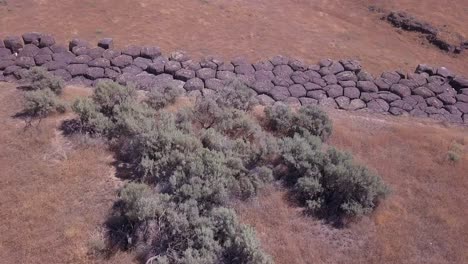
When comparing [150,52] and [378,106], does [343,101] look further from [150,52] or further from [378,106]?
[150,52]

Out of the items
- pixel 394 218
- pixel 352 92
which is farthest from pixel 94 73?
pixel 394 218

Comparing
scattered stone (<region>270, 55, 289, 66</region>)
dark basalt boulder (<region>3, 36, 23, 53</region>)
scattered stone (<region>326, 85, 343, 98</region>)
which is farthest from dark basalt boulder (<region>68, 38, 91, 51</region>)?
scattered stone (<region>326, 85, 343, 98</region>)

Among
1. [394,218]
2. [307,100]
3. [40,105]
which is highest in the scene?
[40,105]

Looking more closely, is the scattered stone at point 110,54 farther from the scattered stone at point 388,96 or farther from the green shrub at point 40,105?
the scattered stone at point 388,96

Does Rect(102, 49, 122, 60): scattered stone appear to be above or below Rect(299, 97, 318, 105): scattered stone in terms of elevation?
above

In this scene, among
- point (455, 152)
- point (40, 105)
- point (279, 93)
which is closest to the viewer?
point (40, 105)

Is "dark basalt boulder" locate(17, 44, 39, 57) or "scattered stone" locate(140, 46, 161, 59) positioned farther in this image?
"scattered stone" locate(140, 46, 161, 59)

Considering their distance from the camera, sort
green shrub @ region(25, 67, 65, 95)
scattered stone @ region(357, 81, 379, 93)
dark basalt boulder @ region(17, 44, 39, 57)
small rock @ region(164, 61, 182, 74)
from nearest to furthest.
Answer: green shrub @ region(25, 67, 65, 95)
small rock @ region(164, 61, 182, 74)
dark basalt boulder @ region(17, 44, 39, 57)
scattered stone @ region(357, 81, 379, 93)

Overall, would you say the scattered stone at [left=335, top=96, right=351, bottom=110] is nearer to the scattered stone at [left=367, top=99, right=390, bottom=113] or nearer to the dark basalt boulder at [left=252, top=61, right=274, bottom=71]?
the scattered stone at [left=367, top=99, right=390, bottom=113]
